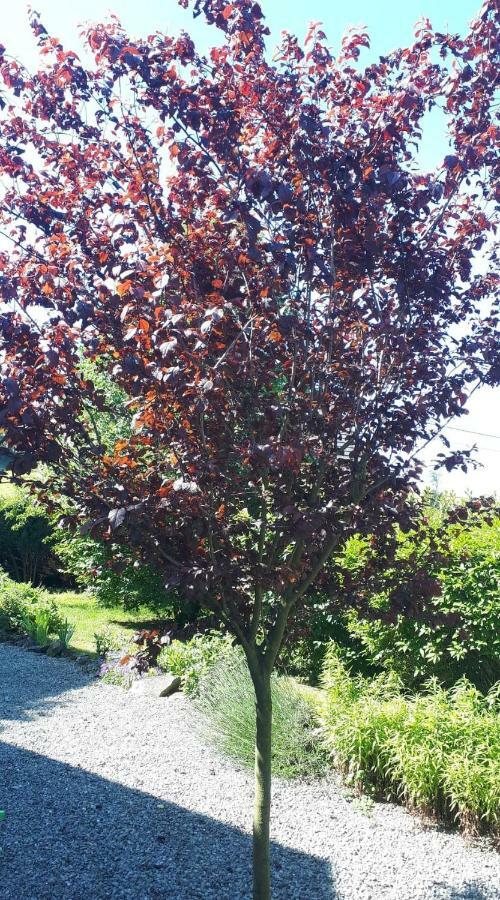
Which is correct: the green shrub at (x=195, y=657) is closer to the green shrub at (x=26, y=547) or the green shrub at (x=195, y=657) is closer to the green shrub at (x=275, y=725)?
the green shrub at (x=275, y=725)

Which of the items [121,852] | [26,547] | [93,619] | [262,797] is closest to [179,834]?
[121,852]

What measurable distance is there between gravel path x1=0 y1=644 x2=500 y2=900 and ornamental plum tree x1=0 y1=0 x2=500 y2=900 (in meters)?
0.70

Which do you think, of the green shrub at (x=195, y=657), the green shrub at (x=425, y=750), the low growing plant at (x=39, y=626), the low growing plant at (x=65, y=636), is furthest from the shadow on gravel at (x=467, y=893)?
the low growing plant at (x=39, y=626)

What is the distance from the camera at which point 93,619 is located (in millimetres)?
10773

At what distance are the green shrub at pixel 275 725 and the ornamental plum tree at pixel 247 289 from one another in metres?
1.82

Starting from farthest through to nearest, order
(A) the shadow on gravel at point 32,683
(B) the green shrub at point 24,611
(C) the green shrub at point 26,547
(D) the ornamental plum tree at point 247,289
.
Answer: (C) the green shrub at point 26,547, (B) the green shrub at point 24,611, (A) the shadow on gravel at point 32,683, (D) the ornamental plum tree at point 247,289

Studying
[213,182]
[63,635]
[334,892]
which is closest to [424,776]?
[334,892]

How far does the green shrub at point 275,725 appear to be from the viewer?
4805 millimetres

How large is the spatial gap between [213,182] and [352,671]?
16.2 ft

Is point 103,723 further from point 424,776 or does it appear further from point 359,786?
point 424,776

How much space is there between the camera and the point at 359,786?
4.52 meters

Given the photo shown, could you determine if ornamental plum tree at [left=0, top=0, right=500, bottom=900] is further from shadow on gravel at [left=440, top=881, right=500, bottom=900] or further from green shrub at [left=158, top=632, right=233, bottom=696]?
green shrub at [left=158, top=632, right=233, bottom=696]

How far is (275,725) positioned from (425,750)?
1111 millimetres

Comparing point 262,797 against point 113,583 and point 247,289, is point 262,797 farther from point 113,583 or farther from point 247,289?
point 113,583
